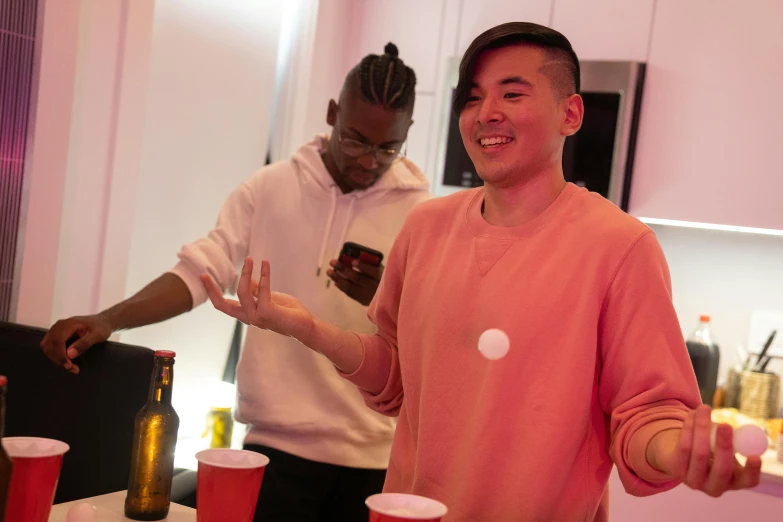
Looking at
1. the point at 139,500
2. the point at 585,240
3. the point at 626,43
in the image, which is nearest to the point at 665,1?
the point at 626,43

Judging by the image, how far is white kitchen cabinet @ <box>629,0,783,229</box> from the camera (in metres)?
2.45

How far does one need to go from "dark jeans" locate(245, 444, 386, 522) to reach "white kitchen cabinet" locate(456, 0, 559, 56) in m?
1.74

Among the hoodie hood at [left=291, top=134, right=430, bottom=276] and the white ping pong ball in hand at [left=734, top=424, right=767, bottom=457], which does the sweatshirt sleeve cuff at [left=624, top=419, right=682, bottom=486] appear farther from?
the hoodie hood at [left=291, top=134, right=430, bottom=276]

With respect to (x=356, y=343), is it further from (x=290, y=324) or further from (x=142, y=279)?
(x=142, y=279)

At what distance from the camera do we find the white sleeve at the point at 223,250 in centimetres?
168

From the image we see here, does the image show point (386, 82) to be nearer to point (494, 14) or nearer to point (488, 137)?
point (488, 137)

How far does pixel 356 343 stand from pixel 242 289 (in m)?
0.23

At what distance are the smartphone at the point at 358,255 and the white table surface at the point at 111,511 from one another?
637 millimetres

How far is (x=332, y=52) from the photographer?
9.88 ft

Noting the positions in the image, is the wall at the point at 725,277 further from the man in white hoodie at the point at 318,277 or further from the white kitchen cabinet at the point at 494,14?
the man in white hoodie at the point at 318,277

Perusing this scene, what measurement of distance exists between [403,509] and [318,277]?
97cm

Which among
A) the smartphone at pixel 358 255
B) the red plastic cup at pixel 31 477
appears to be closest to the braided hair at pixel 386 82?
the smartphone at pixel 358 255

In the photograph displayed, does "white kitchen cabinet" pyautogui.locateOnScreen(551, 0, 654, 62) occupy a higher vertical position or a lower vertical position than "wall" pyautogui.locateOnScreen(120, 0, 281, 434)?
higher

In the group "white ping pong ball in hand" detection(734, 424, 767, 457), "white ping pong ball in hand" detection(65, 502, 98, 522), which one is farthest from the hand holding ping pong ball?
"white ping pong ball in hand" detection(65, 502, 98, 522)
